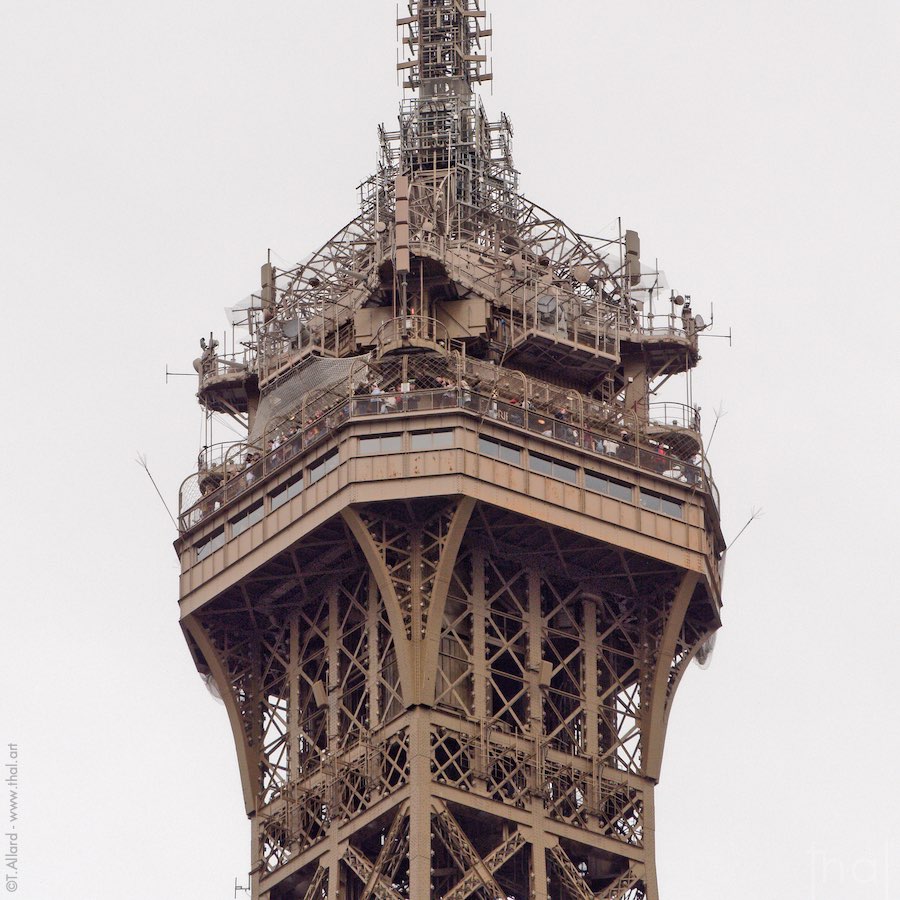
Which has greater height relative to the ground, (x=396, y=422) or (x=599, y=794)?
(x=396, y=422)

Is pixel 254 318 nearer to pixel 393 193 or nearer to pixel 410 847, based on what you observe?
pixel 393 193

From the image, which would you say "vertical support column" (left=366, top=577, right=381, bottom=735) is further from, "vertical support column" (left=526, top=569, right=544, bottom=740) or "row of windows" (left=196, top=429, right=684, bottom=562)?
"vertical support column" (left=526, top=569, right=544, bottom=740)

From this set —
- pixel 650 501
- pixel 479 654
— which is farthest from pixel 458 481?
pixel 650 501

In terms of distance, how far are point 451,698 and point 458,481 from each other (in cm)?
749

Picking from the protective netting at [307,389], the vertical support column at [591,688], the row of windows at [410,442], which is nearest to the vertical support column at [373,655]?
the row of windows at [410,442]

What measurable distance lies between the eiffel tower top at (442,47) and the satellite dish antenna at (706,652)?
2637 centimetres

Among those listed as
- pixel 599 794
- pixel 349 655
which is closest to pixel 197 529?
pixel 349 655

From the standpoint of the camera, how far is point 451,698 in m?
142

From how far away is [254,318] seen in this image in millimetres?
156750

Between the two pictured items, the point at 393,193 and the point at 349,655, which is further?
the point at 393,193

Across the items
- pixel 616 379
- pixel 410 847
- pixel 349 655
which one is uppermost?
pixel 616 379

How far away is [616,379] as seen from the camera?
5999 inches

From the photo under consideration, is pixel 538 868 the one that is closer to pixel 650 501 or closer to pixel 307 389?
pixel 650 501

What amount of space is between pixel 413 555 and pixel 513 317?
498 inches
